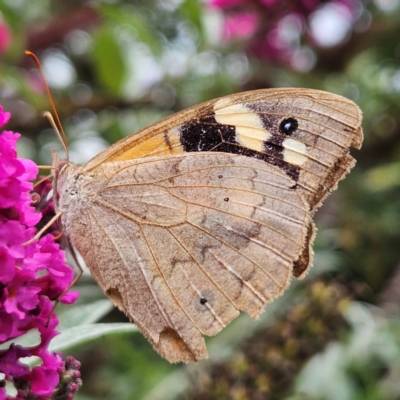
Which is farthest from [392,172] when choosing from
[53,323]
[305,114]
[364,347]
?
[53,323]

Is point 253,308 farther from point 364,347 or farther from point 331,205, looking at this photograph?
point 331,205

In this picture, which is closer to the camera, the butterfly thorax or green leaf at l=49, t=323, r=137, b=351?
green leaf at l=49, t=323, r=137, b=351

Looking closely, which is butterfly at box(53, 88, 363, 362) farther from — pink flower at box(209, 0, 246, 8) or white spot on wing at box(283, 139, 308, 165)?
pink flower at box(209, 0, 246, 8)

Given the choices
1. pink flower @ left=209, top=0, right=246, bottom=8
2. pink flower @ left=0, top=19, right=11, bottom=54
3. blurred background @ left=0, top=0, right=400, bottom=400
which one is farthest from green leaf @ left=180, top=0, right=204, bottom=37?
pink flower @ left=0, top=19, right=11, bottom=54

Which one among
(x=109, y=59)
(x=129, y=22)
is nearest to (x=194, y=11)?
(x=129, y=22)

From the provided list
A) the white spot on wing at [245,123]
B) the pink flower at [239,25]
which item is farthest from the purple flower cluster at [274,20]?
the white spot on wing at [245,123]

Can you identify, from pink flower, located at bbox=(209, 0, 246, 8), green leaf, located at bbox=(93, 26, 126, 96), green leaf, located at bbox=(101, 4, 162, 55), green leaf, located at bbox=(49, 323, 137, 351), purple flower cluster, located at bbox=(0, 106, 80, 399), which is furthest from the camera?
pink flower, located at bbox=(209, 0, 246, 8)

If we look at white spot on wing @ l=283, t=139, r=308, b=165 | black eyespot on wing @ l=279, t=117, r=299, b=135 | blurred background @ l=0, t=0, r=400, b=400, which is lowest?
blurred background @ l=0, t=0, r=400, b=400
